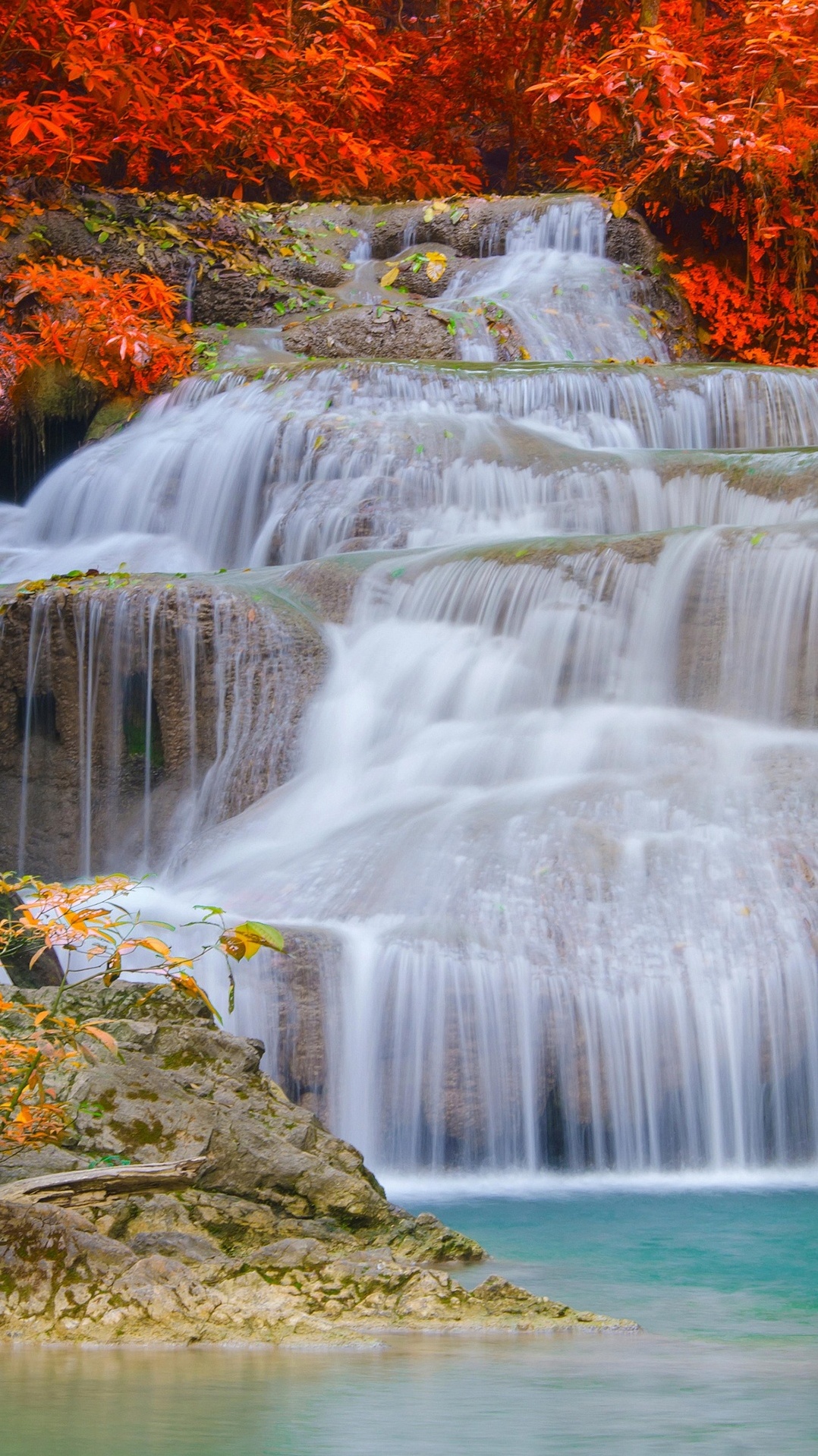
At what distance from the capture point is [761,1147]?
183 inches

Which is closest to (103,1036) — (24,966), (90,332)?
(24,966)

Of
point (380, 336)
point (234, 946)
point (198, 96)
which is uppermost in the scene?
point (198, 96)

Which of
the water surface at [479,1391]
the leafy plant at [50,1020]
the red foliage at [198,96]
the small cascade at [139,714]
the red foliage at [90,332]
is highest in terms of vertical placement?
the red foliage at [198,96]

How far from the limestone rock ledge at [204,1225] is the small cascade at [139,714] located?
12.1 feet

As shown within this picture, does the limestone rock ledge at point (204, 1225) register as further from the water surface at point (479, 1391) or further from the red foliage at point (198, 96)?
the red foliage at point (198, 96)

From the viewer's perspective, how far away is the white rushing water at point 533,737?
4668mm

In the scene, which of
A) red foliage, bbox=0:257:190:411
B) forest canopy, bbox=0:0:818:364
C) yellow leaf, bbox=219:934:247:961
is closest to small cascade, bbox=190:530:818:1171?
yellow leaf, bbox=219:934:247:961

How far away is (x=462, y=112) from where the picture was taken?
1734 centimetres

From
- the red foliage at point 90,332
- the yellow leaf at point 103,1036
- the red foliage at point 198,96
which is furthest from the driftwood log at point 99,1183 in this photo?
the red foliage at point 198,96

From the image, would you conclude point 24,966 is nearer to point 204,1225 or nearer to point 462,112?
point 204,1225

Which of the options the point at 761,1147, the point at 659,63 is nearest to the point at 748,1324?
the point at 761,1147

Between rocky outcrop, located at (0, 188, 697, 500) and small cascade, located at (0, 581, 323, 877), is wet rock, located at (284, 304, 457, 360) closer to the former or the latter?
rocky outcrop, located at (0, 188, 697, 500)

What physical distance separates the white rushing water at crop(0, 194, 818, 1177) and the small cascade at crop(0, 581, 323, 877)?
7.6 inches

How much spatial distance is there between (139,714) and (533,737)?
206 cm
